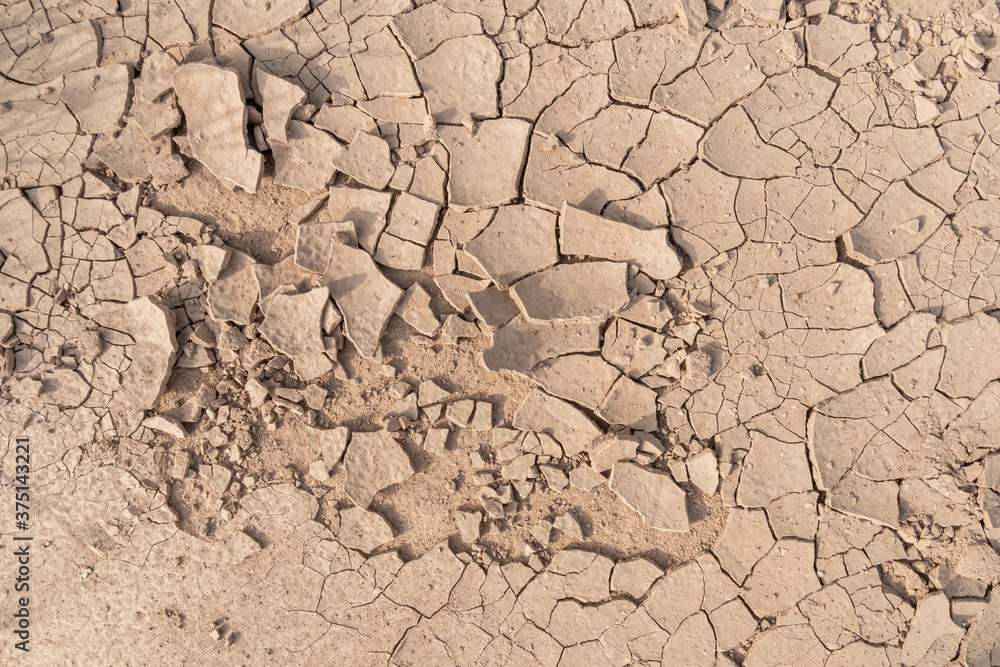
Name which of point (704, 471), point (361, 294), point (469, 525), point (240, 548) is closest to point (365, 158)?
point (361, 294)

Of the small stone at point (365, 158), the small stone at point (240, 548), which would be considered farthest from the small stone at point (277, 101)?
the small stone at point (240, 548)

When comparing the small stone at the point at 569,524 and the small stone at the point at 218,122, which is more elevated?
the small stone at the point at 218,122

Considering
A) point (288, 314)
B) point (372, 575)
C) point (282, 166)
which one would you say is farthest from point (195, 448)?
point (282, 166)

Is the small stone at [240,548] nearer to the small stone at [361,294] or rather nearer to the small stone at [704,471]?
the small stone at [361,294]

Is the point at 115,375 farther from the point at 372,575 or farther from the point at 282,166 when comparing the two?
the point at 372,575

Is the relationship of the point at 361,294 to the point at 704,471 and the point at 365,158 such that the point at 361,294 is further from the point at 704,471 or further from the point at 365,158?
the point at 704,471

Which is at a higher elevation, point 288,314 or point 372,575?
point 288,314

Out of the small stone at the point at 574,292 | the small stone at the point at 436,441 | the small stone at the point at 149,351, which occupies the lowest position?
the small stone at the point at 149,351

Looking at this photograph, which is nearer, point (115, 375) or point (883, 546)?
point (883, 546)
